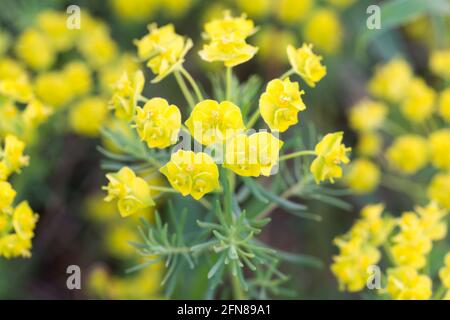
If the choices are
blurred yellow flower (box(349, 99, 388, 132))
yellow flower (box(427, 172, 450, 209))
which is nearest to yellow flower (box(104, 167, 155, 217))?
yellow flower (box(427, 172, 450, 209))

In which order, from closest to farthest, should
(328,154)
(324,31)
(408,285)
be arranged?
(328,154) < (408,285) < (324,31)

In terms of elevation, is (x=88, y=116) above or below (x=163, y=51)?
above

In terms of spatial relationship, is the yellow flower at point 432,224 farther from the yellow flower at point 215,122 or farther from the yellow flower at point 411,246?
the yellow flower at point 215,122

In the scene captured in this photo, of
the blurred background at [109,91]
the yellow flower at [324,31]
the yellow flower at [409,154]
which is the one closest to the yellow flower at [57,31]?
the blurred background at [109,91]

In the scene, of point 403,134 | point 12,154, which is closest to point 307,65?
point 12,154

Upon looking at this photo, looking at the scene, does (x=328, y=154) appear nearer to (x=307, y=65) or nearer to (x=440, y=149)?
(x=307, y=65)
